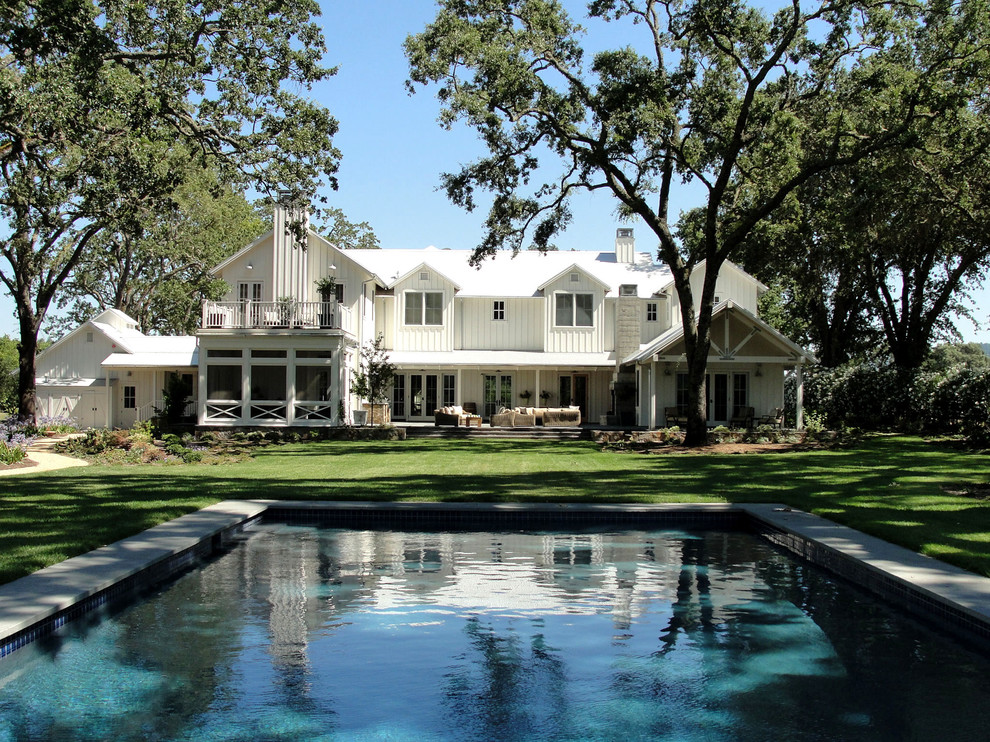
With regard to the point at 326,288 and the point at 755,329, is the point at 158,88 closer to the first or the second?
the point at 326,288

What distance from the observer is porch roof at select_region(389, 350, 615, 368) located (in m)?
32.5

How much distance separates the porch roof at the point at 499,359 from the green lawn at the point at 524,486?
31.2ft

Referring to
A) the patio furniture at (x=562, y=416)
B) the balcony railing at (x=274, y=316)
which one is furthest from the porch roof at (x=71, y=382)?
the patio furniture at (x=562, y=416)

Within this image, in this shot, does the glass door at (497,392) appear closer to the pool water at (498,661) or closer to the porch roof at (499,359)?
the porch roof at (499,359)

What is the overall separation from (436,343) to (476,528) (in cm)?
2272

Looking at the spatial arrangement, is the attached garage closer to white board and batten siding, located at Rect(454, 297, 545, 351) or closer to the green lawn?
white board and batten siding, located at Rect(454, 297, 545, 351)

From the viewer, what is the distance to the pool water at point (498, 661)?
18.5 ft

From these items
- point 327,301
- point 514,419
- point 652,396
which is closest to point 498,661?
point 652,396

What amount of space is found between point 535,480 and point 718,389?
1723cm

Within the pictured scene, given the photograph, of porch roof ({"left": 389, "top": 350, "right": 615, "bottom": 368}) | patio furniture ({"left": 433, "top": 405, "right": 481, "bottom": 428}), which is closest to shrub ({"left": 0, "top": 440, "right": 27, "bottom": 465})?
patio furniture ({"left": 433, "top": 405, "right": 481, "bottom": 428})

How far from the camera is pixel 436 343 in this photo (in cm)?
3419

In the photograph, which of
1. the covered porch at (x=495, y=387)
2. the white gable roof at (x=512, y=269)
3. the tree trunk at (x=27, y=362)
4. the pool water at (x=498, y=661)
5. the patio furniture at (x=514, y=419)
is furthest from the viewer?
the white gable roof at (x=512, y=269)

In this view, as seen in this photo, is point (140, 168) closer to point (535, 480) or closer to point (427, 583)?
point (535, 480)

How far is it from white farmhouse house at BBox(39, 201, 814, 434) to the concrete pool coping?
1694cm
